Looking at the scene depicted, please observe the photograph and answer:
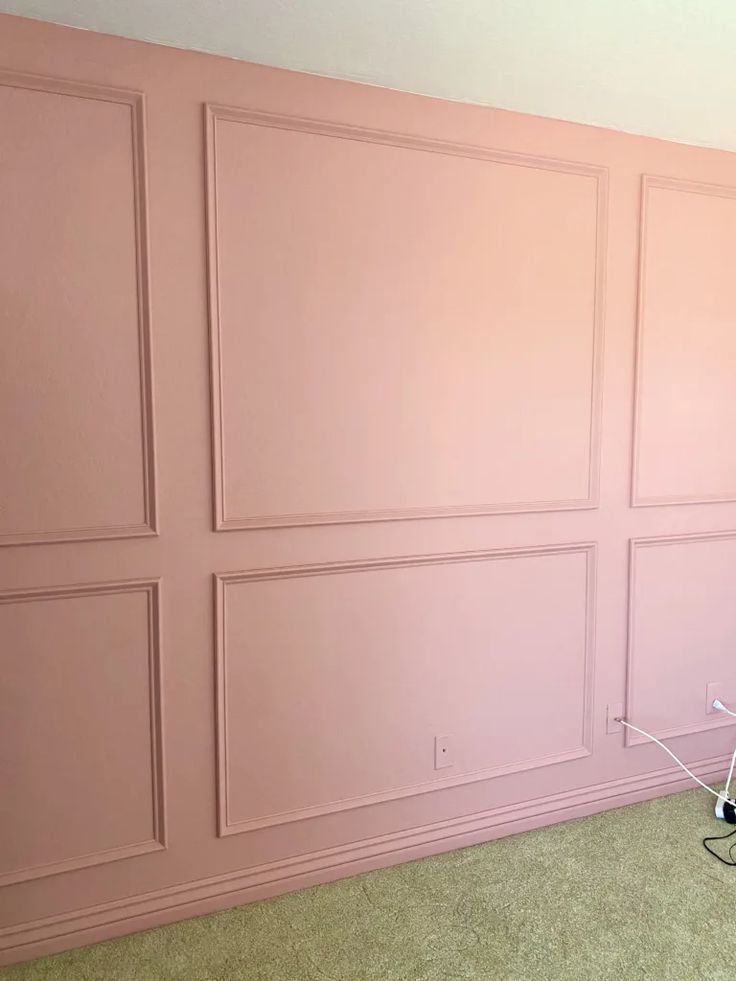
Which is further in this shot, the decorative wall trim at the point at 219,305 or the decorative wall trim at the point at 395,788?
the decorative wall trim at the point at 395,788

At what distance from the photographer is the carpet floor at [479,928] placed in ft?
5.71

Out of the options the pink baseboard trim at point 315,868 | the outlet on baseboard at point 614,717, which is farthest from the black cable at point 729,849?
the outlet on baseboard at point 614,717

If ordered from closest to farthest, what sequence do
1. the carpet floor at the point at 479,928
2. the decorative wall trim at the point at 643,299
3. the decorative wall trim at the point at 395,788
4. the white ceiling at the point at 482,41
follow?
the white ceiling at the point at 482,41, the carpet floor at the point at 479,928, the decorative wall trim at the point at 395,788, the decorative wall trim at the point at 643,299

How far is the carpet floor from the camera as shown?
68.5 inches

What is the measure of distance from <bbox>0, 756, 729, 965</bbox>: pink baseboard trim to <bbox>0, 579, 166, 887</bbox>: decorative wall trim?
0.13 meters

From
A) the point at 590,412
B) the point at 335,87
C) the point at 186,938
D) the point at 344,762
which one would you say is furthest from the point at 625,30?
the point at 186,938

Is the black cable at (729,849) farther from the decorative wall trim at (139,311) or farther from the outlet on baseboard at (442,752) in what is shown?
the decorative wall trim at (139,311)

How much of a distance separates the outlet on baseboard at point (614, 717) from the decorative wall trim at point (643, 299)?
0.72m

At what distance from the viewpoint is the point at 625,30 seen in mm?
1703

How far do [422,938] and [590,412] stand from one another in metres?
1.65

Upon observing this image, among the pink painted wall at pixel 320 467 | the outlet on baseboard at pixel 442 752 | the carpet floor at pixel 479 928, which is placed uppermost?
the pink painted wall at pixel 320 467

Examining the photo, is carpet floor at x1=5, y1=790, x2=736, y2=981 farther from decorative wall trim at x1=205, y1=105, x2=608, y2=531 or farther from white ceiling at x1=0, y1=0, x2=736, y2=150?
white ceiling at x1=0, y1=0, x2=736, y2=150

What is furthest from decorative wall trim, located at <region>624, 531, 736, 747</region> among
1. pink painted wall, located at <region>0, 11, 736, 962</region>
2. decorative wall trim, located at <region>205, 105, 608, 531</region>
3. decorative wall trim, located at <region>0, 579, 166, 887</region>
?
decorative wall trim, located at <region>0, 579, 166, 887</region>

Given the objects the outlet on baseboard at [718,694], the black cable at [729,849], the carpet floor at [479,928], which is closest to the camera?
the carpet floor at [479,928]
